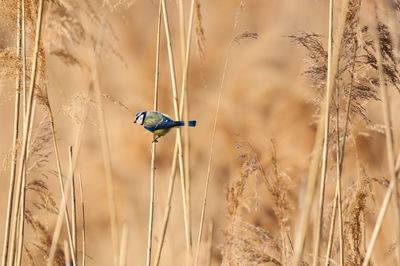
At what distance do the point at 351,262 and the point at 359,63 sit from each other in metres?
0.62

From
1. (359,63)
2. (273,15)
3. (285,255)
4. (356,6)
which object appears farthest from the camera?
(273,15)

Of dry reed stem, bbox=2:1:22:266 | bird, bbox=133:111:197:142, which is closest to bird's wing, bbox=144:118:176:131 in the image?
bird, bbox=133:111:197:142

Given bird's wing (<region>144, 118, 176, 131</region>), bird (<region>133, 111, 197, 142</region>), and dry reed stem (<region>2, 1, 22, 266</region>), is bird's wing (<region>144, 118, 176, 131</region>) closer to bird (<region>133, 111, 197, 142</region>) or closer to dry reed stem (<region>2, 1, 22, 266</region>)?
bird (<region>133, 111, 197, 142</region>)

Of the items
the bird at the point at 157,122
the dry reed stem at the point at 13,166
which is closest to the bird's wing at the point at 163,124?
the bird at the point at 157,122

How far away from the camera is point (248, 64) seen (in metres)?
4.03

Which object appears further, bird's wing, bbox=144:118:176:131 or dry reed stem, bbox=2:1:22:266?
dry reed stem, bbox=2:1:22:266

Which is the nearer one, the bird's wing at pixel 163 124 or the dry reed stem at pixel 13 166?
A: the bird's wing at pixel 163 124

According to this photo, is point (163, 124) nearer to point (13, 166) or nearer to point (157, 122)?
point (157, 122)

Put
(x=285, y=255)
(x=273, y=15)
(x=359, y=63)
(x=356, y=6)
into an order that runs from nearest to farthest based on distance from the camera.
Result: (x=356, y=6) < (x=359, y=63) < (x=285, y=255) < (x=273, y=15)

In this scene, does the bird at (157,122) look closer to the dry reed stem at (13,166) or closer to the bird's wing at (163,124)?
the bird's wing at (163,124)

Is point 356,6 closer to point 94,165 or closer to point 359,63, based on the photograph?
point 359,63

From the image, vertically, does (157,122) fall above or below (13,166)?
above

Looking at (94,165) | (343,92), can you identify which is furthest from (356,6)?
(94,165)

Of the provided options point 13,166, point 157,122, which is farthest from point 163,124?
point 13,166
